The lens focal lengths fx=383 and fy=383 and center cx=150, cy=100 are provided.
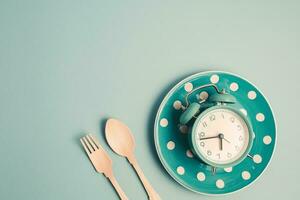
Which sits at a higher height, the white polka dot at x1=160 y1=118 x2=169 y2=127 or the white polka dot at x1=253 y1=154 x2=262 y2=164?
the white polka dot at x1=160 y1=118 x2=169 y2=127

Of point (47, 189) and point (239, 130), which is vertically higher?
point (47, 189)

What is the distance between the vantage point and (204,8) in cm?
118

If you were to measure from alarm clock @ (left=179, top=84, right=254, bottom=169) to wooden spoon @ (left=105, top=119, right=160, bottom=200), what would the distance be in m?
0.16

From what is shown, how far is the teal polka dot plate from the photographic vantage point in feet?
3.57

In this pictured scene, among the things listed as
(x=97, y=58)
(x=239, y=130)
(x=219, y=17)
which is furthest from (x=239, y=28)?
(x=97, y=58)

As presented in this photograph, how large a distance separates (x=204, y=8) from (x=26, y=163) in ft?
2.27

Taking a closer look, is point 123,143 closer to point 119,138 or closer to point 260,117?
point 119,138

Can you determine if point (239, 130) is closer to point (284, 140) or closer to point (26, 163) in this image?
point (284, 140)

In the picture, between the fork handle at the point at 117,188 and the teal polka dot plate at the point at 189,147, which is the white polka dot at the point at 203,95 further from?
the fork handle at the point at 117,188

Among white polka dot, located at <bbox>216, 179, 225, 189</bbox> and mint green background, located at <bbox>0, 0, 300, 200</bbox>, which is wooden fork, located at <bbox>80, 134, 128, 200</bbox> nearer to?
mint green background, located at <bbox>0, 0, 300, 200</bbox>

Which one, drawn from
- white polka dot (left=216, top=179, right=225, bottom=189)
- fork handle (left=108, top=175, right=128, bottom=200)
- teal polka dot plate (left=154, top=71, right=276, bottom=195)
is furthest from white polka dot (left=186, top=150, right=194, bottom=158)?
fork handle (left=108, top=175, right=128, bottom=200)

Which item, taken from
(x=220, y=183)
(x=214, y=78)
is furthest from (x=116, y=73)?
(x=220, y=183)

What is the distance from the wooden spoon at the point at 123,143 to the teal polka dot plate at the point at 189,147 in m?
0.07

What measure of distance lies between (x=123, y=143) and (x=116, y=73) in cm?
20
